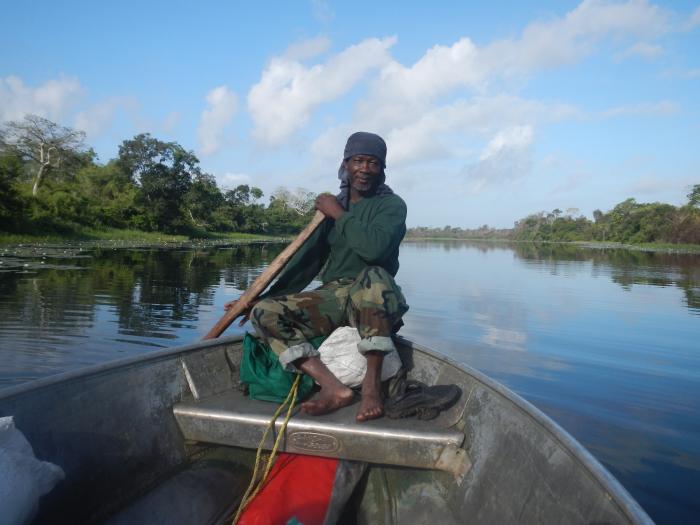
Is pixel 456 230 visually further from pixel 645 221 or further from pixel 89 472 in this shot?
pixel 89 472

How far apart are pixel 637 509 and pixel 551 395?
12.5 ft

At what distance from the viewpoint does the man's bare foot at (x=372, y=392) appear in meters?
2.09

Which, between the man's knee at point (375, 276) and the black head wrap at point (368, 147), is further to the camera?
the black head wrap at point (368, 147)

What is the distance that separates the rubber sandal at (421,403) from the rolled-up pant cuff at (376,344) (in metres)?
0.23

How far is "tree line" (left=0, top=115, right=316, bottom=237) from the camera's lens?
25469mm

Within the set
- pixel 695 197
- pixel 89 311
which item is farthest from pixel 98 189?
pixel 695 197

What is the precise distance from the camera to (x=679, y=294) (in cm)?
1212

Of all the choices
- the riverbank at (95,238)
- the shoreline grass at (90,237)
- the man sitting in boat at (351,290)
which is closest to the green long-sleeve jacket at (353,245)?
the man sitting in boat at (351,290)

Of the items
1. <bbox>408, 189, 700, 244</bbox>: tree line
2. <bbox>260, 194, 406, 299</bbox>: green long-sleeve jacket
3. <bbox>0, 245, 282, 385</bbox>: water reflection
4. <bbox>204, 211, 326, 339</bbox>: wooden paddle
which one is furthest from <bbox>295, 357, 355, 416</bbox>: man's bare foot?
<bbox>408, 189, 700, 244</bbox>: tree line

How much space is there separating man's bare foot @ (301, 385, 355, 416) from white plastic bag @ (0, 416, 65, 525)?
996 millimetres

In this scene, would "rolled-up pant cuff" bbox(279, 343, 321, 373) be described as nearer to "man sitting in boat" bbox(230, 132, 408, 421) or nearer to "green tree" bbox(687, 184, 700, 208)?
"man sitting in boat" bbox(230, 132, 408, 421)

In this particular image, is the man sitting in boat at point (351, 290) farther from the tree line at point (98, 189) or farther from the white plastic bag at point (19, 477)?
the tree line at point (98, 189)

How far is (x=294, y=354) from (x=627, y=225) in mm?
77270

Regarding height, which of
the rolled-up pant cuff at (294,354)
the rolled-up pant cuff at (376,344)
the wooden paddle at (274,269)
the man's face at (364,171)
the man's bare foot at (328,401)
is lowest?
the man's bare foot at (328,401)
